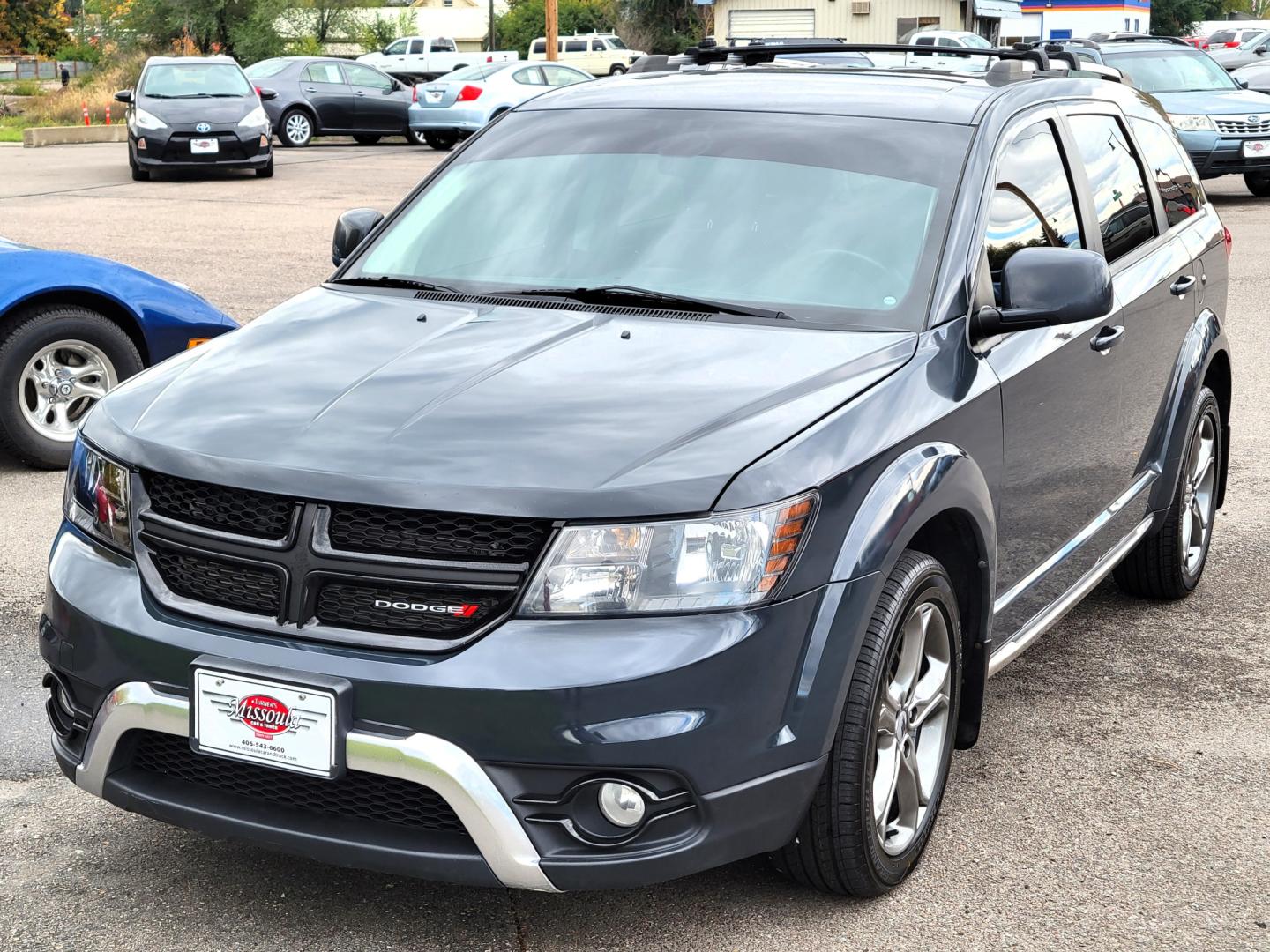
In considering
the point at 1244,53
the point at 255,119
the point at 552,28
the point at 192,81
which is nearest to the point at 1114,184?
the point at 255,119

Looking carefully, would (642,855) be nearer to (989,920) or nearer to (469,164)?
(989,920)

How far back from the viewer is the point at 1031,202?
4.24 meters

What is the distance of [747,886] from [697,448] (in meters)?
1.06

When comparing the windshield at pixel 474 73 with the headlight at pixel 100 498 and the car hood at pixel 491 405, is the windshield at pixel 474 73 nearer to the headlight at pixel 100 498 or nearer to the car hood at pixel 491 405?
the car hood at pixel 491 405

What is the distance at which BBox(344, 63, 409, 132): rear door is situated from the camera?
2770cm

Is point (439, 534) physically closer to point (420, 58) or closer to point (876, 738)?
point (876, 738)

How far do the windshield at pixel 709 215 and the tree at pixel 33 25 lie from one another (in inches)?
3131

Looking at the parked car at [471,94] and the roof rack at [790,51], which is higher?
the parked car at [471,94]

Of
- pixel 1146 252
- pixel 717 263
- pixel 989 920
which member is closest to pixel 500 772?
pixel 989 920

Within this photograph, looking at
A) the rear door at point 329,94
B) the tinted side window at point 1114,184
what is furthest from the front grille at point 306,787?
the rear door at point 329,94

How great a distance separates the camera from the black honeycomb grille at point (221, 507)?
2969 mm

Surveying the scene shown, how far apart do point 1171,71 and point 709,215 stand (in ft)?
53.6

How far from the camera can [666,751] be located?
2.79m

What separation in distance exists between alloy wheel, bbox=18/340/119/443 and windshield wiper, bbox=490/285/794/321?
11.8 feet
